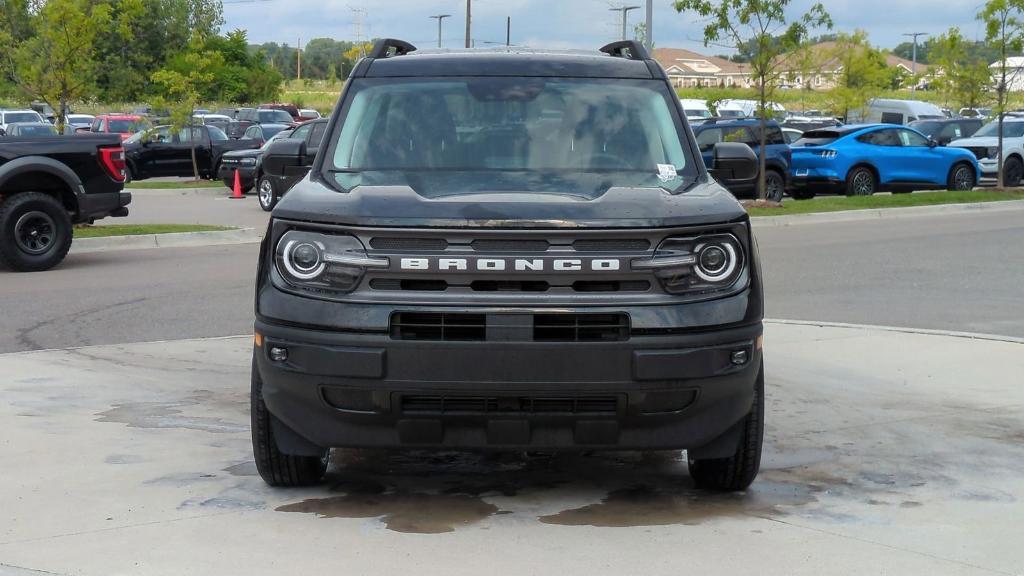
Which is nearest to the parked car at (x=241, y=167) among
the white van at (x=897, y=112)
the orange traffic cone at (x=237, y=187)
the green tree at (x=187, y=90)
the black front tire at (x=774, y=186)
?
the orange traffic cone at (x=237, y=187)

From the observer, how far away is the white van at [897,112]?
1996 inches

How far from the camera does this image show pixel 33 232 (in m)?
14.9

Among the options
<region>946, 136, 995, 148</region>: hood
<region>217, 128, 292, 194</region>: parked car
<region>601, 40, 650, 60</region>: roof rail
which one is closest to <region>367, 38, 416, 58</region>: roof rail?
<region>601, 40, 650, 60</region>: roof rail

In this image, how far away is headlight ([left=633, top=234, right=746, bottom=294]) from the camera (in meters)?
5.07

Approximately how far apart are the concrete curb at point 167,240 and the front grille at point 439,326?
520 inches

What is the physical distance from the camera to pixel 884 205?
24.8m

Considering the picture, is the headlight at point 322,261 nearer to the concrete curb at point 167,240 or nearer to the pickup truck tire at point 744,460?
the pickup truck tire at point 744,460

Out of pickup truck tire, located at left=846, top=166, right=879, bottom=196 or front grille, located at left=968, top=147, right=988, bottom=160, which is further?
front grille, located at left=968, top=147, right=988, bottom=160

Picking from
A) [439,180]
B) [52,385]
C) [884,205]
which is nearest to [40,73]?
[884,205]

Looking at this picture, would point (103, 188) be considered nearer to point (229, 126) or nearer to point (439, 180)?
point (439, 180)

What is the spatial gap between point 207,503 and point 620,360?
1.87 metres

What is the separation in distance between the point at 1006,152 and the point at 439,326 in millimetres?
30182

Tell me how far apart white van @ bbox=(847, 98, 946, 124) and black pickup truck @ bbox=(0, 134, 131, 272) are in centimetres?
3990

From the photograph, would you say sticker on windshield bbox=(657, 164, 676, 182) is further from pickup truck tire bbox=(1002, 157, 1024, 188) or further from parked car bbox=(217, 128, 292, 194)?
pickup truck tire bbox=(1002, 157, 1024, 188)
